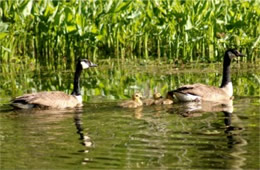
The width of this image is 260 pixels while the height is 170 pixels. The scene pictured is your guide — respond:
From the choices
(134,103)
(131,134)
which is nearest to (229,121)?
(131,134)

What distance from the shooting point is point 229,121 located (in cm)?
1116

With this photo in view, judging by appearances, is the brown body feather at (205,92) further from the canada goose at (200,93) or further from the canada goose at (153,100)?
the canada goose at (153,100)

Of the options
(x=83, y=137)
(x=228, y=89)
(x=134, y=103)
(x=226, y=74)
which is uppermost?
(x=226, y=74)

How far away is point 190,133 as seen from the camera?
10156 mm

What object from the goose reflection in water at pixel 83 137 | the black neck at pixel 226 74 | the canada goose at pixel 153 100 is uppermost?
the black neck at pixel 226 74

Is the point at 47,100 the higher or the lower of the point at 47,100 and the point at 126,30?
the lower

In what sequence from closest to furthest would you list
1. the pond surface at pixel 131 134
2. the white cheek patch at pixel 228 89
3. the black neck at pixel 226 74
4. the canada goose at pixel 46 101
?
the pond surface at pixel 131 134
the canada goose at pixel 46 101
the white cheek patch at pixel 228 89
the black neck at pixel 226 74

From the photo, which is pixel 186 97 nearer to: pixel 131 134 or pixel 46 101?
pixel 46 101

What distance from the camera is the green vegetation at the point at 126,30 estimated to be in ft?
61.5

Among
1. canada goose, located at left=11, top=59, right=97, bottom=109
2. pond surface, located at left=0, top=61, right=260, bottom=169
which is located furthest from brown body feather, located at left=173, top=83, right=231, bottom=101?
canada goose, located at left=11, top=59, right=97, bottom=109

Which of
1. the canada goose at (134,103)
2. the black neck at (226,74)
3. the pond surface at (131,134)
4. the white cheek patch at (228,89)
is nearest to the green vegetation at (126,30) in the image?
the black neck at (226,74)

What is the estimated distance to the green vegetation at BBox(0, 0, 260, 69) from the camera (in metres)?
18.7

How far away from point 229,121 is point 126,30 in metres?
9.76

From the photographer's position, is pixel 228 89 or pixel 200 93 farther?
pixel 228 89
